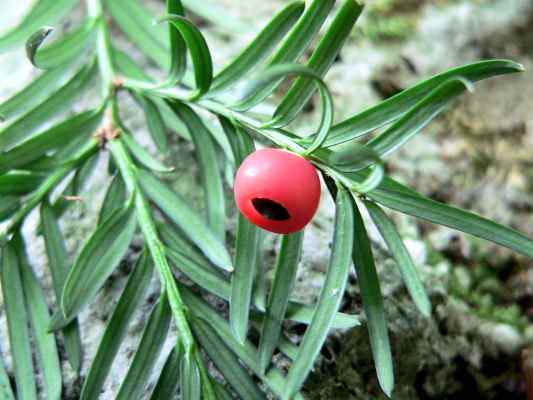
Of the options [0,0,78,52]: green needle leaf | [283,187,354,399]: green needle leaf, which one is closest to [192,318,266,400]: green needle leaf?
[283,187,354,399]: green needle leaf

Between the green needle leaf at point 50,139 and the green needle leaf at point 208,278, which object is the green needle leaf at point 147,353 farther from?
the green needle leaf at point 50,139

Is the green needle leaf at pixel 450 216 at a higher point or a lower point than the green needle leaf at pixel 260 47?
lower

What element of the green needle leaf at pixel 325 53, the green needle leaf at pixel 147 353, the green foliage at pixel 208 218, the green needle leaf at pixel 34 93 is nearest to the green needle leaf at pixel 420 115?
the green foliage at pixel 208 218

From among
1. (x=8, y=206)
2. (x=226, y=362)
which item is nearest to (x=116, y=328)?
(x=226, y=362)

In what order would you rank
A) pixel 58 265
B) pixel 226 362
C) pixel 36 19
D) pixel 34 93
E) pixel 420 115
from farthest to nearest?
pixel 36 19, pixel 34 93, pixel 58 265, pixel 226 362, pixel 420 115

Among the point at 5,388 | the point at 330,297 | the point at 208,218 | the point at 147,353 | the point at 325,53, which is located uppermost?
the point at 325,53

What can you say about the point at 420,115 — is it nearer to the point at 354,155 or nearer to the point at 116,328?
the point at 354,155

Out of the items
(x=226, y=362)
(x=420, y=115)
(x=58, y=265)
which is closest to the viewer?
(x=420, y=115)

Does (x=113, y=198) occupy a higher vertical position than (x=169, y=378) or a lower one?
higher
